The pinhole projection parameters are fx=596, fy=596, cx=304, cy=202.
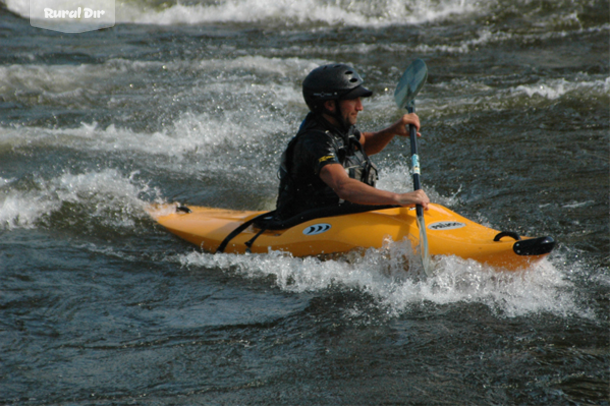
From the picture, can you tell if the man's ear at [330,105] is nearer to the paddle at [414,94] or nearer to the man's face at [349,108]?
the man's face at [349,108]

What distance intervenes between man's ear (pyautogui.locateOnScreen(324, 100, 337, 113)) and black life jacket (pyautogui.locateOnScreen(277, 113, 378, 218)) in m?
0.09

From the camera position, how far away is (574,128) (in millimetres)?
7055

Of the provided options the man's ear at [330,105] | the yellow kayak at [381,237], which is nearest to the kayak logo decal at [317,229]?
the yellow kayak at [381,237]

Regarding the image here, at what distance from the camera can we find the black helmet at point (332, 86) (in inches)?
155

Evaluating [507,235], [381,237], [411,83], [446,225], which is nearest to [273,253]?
[381,237]

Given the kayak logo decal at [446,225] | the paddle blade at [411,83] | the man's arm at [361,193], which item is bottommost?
the kayak logo decal at [446,225]

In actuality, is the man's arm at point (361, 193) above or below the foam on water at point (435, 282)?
above

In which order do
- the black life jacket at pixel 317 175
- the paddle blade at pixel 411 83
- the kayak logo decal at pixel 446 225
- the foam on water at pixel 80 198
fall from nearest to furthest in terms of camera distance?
the kayak logo decal at pixel 446 225
the black life jacket at pixel 317 175
the paddle blade at pixel 411 83
the foam on water at pixel 80 198

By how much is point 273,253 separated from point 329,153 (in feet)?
2.94

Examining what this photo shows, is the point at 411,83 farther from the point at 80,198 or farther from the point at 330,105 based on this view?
the point at 80,198

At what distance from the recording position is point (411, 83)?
4.73 m

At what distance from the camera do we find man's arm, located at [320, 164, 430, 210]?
3621mm

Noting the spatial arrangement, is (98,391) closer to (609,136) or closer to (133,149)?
(133,149)

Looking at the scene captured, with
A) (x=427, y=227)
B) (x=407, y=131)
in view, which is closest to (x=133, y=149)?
(x=407, y=131)
